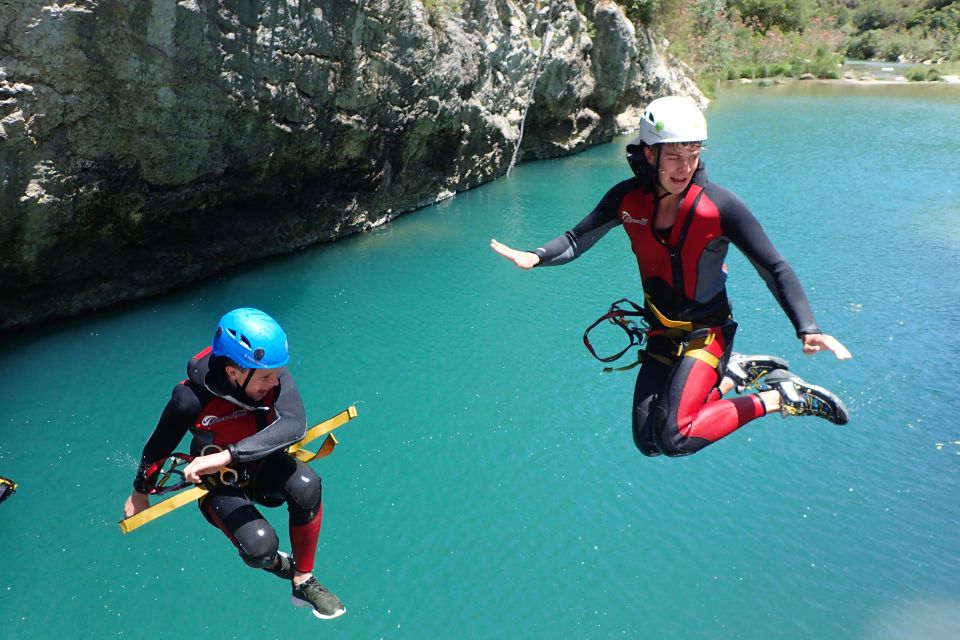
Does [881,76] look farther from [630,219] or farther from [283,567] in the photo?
[283,567]

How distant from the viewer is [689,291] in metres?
4.32

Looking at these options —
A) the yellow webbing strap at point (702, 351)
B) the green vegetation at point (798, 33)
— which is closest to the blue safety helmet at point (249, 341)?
the yellow webbing strap at point (702, 351)

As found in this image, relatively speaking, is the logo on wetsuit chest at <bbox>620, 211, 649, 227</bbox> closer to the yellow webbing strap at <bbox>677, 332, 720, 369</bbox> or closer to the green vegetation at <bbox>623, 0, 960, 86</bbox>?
the yellow webbing strap at <bbox>677, 332, 720, 369</bbox>

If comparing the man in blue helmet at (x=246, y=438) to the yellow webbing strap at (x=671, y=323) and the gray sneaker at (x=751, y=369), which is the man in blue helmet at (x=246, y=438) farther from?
the gray sneaker at (x=751, y=369)

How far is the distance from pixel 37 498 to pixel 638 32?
901 inches

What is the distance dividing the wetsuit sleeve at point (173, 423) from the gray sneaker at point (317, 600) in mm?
1084

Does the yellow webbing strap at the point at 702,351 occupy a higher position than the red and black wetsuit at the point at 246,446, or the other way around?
the yellow webbing strap at the point at 702,351

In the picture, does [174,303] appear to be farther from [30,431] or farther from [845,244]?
[845,244]

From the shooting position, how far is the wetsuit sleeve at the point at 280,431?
11.6 feet

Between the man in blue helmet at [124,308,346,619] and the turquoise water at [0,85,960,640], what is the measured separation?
6.56ft

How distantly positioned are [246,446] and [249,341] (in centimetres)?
51

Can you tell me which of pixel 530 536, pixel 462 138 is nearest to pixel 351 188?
pixel 462 138

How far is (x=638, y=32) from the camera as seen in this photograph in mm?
24453

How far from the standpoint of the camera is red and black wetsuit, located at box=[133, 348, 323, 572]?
12.0ft
